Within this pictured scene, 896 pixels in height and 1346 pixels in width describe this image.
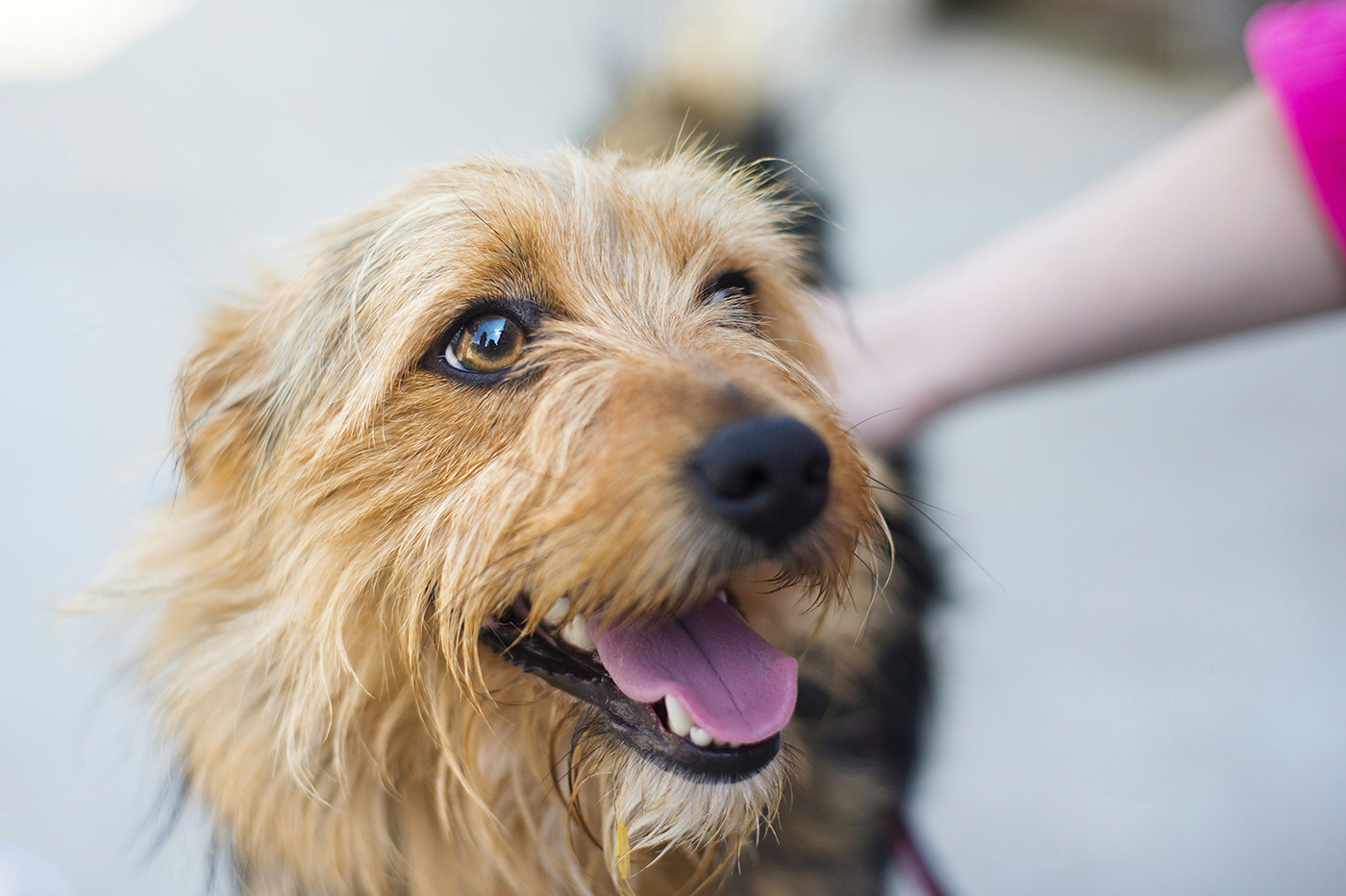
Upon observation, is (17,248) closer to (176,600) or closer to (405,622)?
(176,600)

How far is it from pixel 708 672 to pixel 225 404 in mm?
921

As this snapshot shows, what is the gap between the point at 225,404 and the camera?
56.2 inches

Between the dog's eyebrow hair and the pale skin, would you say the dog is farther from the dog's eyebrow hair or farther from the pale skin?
the pale skin

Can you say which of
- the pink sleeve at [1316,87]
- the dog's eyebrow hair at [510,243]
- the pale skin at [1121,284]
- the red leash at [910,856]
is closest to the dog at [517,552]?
the dog's eyebrow hair at [510,243]

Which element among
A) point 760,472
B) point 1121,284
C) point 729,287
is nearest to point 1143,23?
point 1121,284

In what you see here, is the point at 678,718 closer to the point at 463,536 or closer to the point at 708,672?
the point at 708,672

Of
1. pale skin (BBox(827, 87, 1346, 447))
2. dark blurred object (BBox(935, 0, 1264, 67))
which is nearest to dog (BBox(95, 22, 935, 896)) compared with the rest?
pale skin (BBox(827, 87, 1346, 447))

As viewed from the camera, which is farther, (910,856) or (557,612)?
(910,856)

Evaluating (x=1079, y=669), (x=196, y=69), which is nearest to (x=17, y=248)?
(x=196, y=69)

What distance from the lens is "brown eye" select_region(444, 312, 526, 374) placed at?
1245mm

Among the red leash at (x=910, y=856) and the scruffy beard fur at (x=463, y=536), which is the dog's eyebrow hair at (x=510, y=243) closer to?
the scruffy beard fur at (x=463, y=536)

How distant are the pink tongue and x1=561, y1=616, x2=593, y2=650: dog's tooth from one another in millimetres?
18

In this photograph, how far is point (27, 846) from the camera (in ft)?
7.27

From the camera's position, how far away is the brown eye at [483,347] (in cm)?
125
